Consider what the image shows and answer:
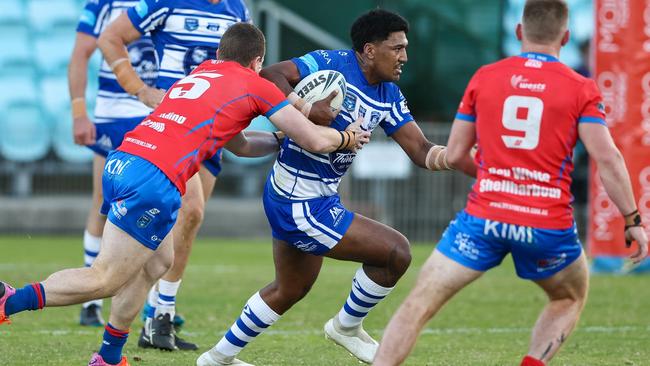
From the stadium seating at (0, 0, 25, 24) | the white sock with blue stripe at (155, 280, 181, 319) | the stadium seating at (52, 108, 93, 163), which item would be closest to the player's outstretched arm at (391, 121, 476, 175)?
the white sock with blue stripe at (155, 280, 181, 319)

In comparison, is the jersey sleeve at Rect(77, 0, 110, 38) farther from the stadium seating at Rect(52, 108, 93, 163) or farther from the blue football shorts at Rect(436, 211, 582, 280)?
the stadium seating at Rect(52, 108, 93, 163)

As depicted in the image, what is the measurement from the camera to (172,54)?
842 cm

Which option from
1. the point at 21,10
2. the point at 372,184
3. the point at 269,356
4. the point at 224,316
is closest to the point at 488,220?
the point at 269,356

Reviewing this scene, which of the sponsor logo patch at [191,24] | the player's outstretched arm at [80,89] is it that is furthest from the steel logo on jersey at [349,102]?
the player's outstretched arm at [80,89]

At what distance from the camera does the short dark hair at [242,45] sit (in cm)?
673

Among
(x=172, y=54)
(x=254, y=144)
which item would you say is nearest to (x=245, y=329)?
(x=254, y=144)

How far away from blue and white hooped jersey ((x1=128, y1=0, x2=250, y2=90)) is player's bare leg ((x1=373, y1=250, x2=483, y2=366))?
3.29m

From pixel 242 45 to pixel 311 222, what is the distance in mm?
1093

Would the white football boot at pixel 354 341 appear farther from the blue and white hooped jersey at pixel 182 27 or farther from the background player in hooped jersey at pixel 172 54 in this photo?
the blue and white hooped jersey at pixel 182 27

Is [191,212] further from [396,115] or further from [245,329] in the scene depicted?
[396,115]

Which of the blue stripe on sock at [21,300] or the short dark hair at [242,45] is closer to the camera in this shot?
the blue stripe on sock at [21,300]

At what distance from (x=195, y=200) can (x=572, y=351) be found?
2.79 metres

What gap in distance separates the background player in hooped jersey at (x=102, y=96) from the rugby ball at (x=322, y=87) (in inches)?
109

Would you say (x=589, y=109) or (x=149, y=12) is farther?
(x=149, y=12)
